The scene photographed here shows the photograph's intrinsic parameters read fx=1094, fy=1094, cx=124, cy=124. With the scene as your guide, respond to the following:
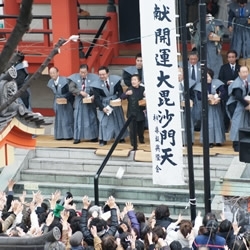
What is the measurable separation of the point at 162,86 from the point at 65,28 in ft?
14.5

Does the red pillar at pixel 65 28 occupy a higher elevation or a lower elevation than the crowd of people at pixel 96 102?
higher

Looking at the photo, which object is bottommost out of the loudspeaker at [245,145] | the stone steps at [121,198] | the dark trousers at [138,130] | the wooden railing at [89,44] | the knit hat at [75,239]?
the stone steps at [121,198]

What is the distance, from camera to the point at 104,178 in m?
16.0

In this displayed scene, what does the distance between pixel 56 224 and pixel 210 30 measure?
6.11m

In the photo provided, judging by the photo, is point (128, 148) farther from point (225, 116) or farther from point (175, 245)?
point (175, 245)

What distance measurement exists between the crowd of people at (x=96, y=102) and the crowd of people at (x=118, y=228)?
3350mm

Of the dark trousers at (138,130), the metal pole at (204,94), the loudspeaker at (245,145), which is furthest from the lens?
the dark trousers at (138,130)

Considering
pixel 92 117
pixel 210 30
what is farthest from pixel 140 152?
pixel 210 30

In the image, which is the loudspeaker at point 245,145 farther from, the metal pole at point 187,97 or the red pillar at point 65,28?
the red pillar at point 65,28

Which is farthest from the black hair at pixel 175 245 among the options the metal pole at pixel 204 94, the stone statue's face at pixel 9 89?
the stone statue's face at pixel 9 89

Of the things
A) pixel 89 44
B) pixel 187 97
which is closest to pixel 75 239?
pixel 187 97

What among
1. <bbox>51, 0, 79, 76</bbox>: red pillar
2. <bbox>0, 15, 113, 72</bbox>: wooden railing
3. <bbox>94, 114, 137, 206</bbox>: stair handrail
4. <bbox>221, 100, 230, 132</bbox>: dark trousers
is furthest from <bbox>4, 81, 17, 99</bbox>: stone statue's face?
<bbox>0, 15, 113, 72</bbox>: wooden railing

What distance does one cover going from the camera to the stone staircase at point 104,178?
1542 centimetres

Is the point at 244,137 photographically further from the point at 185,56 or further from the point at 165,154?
the point at 165,154
